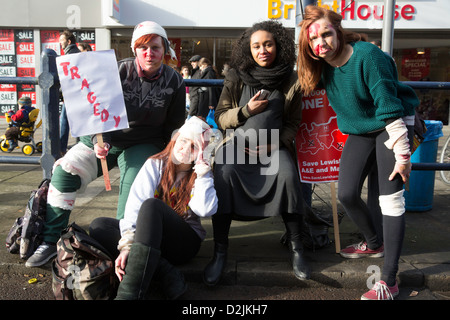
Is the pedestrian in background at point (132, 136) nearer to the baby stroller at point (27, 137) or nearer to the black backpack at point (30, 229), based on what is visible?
the black backpack at point (30, 229)

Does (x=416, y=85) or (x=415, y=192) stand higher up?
(x=416, y=85)

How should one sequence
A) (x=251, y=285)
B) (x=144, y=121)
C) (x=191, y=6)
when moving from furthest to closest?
(x=191, y=6)
(x=144, y=121)
(x=251, y=285)

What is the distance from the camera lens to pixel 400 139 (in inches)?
97.4

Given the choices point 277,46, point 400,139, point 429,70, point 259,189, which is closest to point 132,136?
point 259,189

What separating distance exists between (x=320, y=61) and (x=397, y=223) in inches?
46.7

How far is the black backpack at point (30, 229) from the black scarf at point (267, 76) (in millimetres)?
1693

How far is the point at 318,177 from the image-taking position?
3271mm

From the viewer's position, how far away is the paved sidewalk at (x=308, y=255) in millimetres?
2791

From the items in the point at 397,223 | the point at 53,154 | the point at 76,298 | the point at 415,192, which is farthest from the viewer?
the point at 415,192

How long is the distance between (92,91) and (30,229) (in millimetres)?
1060

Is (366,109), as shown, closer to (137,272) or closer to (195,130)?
(195,130)
